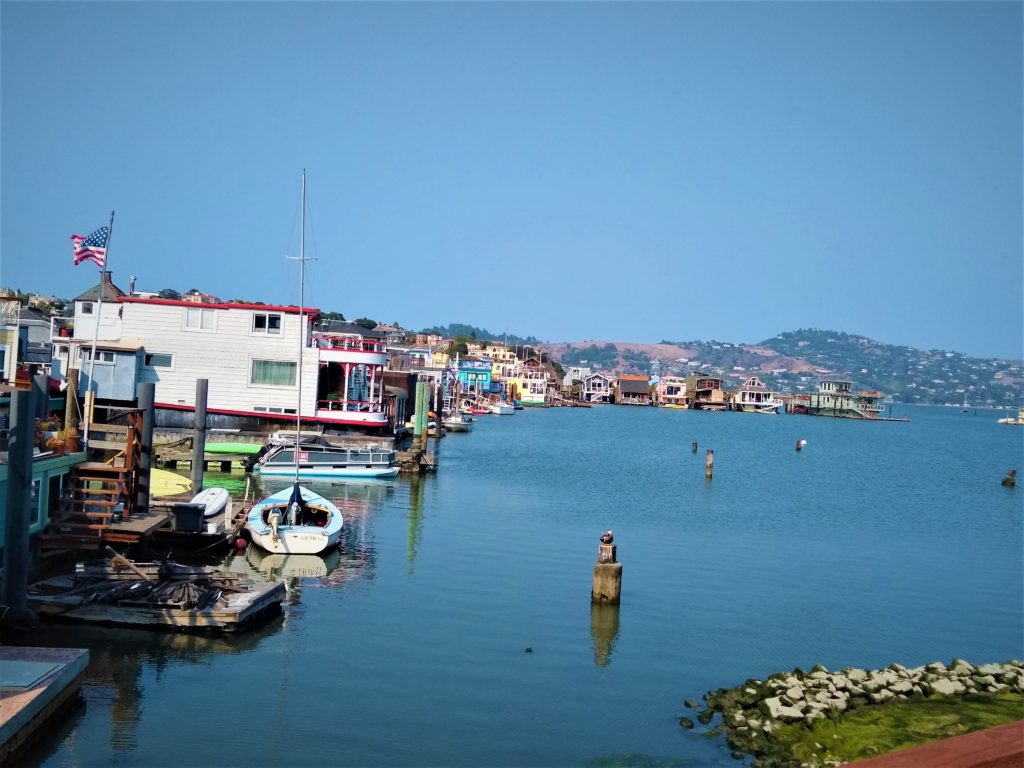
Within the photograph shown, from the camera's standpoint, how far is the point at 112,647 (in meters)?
20.2

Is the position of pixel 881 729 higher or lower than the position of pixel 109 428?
lower

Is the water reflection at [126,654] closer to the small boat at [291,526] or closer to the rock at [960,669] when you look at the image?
the small boat at [291,526]

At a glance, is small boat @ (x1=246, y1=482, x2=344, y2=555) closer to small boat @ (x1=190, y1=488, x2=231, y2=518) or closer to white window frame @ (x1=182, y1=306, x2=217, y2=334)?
small boat @ (x1=190, y1=488, x2=231, y2=518)

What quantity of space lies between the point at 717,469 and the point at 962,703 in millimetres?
56422

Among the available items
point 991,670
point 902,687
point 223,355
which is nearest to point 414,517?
point 223,355

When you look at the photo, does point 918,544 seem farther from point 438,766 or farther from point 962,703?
point 438,766

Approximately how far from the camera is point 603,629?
2455 cm

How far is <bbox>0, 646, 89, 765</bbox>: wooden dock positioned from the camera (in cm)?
1480

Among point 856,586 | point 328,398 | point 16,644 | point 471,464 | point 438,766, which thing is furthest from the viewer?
point 471,464

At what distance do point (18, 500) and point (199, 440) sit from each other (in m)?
19.1

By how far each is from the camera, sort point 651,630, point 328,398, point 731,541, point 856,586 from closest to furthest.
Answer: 1. point 651,630
2. point 856,586
3. point 731,541
4. point 328,398

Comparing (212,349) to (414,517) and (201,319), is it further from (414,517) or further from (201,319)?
(414,517)

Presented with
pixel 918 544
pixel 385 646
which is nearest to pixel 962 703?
Answer: pixel 385 646

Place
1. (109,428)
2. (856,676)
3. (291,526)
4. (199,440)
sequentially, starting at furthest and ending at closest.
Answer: (199,440) < (291,526) < (109,428) < (856,676)
